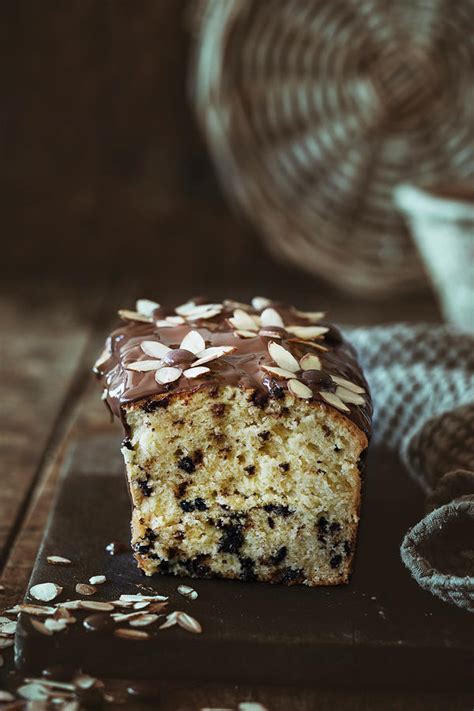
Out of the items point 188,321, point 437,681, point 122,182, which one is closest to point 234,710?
point 437,681

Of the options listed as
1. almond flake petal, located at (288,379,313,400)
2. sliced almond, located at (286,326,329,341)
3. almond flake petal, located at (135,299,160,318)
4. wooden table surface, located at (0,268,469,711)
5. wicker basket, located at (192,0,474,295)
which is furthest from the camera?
wicker basket, located at (192,0,474,295)

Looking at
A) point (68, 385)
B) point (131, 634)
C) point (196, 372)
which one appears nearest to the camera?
point (131, 634)

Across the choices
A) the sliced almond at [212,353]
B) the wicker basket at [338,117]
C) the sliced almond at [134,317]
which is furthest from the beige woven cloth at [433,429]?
the wicker basket at [338,117]

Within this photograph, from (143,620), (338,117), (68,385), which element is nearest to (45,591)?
(143,620)

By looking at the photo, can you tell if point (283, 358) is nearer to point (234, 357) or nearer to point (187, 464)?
point (234, 357)

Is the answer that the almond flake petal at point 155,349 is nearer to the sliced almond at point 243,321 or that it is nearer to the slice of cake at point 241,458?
the slice of cake at point 241,458

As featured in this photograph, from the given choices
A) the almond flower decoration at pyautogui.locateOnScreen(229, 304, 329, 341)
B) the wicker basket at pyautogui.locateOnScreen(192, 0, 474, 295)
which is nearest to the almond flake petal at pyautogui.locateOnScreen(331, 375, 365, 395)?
the almond flower decoration at pyautogui.locateOnScreen(229, 304, 329, 341)

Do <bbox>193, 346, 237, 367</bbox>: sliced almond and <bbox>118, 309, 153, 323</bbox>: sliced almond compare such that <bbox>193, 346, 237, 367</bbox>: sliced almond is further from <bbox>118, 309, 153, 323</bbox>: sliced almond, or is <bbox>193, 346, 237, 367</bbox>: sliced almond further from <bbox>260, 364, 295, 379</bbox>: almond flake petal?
<bbox>118, 309, 153, 323</bbox>: sliced almond
